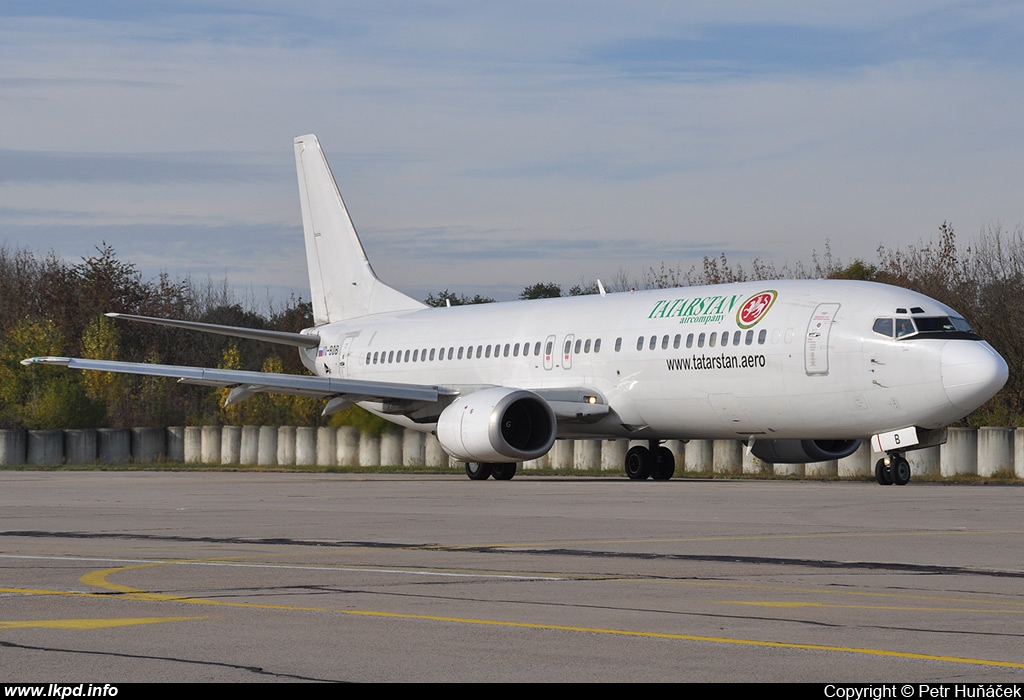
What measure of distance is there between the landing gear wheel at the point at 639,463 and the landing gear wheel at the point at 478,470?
10.2ft

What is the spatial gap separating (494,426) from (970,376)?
30.0 ft

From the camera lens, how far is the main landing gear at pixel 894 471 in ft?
87.4

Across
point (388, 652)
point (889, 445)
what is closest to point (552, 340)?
point (889, 445)

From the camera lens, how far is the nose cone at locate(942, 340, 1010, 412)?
25.1 meters

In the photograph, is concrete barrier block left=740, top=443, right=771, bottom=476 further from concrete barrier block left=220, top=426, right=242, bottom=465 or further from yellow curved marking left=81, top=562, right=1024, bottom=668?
yellow curved marking left=81, top=562, right=1024, bottom=668

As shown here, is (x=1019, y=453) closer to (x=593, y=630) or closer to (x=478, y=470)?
(x=478, y=470)

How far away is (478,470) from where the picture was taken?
33.1 meters

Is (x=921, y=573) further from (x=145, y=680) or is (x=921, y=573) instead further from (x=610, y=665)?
(x=145, y=680)

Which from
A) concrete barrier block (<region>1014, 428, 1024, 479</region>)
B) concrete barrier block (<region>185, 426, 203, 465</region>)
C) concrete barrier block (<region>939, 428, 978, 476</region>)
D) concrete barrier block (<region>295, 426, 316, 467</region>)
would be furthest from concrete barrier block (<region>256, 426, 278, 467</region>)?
concrete barrier block (<region>1014, 428, 1024, 479</region>)

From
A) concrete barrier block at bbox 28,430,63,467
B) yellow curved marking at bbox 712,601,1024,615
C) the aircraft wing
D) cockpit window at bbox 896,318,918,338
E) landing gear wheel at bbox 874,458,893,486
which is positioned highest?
cockpit window at bbox 896,318,918,338

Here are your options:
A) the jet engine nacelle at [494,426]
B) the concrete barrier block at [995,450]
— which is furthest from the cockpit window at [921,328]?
the jet engine nacelle at [494,426]

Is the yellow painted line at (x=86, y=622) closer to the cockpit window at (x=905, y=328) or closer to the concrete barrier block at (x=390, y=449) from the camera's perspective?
the cockpit window at (x=905, y=328)

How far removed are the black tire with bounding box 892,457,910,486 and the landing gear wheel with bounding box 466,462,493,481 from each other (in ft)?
32.2

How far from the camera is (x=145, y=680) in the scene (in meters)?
6.73
